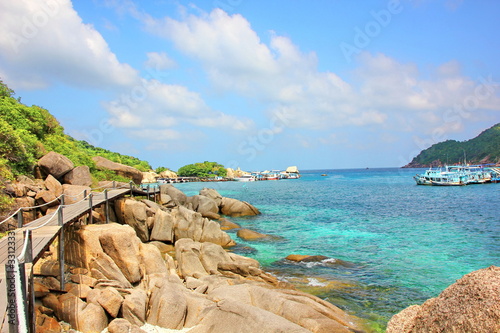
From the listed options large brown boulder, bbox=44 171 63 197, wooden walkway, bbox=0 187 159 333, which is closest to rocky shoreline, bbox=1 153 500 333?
wooden walkway, bbox=0 187 159 333

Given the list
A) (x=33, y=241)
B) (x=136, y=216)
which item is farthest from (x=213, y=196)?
(x=33, y=241)

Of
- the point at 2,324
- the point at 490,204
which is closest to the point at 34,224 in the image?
the point at 2,324

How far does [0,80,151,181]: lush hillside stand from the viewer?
20.0 metres

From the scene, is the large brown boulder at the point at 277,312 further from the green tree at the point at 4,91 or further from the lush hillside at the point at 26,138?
the green tree at the point at 4,91

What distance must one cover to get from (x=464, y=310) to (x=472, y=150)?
542ft

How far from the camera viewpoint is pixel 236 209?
40344mm

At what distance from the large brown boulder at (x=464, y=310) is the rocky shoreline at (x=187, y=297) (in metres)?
0.01

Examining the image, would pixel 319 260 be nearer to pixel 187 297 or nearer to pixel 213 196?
pixel 187 297

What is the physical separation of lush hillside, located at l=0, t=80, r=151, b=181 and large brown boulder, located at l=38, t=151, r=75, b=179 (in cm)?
61

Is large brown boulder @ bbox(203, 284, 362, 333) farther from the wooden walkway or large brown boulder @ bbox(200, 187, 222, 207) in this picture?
large brown boulder @ bbox(200, 187, 222, 207)

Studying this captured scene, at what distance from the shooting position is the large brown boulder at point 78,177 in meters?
24.4

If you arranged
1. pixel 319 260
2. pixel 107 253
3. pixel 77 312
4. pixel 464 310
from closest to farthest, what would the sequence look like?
pixel 464 310, pixel 77 312, pixel 107 253, pixel 319 260

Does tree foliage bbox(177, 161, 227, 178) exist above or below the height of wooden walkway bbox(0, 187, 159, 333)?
above

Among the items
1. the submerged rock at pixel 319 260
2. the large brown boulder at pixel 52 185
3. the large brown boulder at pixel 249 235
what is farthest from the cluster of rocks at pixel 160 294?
the large brown boulder at pixel 249 235
